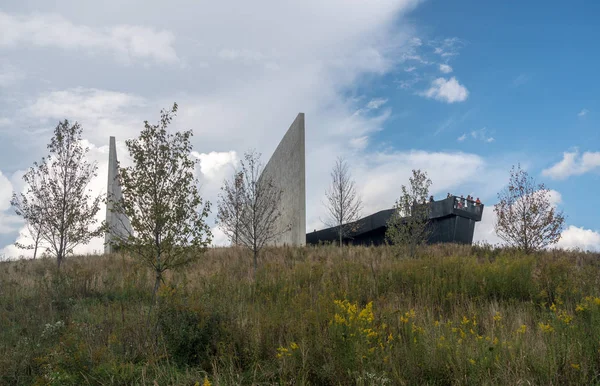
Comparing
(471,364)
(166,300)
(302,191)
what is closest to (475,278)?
(471,364)

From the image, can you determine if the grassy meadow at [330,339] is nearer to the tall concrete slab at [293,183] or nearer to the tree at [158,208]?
the tree at [158,208]

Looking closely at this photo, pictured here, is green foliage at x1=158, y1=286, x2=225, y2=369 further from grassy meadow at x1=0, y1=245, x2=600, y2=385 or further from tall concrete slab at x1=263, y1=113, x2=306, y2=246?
tall concrete slab at x1=263, y1=113, x2=306, y2=246

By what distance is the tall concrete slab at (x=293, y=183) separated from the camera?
1830 centimetres

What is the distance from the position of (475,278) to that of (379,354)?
521cm

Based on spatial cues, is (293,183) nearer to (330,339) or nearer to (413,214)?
(413,214)

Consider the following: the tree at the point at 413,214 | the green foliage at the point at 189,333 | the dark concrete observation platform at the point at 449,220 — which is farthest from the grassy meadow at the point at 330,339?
the dark concrete observation platform at the point at 449,220

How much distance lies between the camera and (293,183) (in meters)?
19.6

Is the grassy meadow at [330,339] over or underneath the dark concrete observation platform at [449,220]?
underneath

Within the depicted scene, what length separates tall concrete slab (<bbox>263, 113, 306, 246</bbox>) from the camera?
1830 centimetres

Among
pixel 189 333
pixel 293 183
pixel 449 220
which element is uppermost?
pixel 293 183

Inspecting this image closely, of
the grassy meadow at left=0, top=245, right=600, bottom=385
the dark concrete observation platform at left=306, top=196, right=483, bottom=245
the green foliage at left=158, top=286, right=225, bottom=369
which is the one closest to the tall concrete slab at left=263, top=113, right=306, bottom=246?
the dark concrete observation platform at left=306, top=196, right=483, bottom=245

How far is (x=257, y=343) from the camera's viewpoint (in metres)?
5.01

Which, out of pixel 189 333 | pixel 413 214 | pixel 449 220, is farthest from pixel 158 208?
pixel 449 220

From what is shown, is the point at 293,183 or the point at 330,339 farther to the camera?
the point at 293,183
